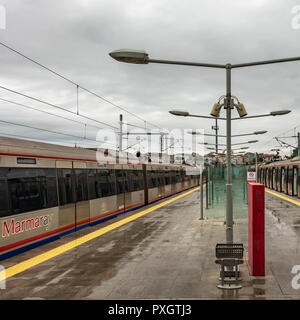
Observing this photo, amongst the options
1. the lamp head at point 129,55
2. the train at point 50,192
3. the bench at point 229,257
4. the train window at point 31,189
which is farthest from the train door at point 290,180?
the lamp head at point 129,55

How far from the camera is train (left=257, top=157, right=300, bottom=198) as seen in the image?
28.2m

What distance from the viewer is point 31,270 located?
8.79 meters

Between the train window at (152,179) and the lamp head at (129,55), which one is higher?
the lamp head at (129,55)

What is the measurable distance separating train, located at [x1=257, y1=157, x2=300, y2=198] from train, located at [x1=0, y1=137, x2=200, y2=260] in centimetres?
1414

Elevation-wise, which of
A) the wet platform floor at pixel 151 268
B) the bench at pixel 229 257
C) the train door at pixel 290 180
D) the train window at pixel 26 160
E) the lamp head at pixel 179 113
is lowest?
the wet platform floor at pixel 151 268

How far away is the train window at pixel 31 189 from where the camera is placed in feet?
32.5

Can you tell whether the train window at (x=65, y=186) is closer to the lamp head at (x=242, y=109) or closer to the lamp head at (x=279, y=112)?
the lamp head at (x=242, y=109)

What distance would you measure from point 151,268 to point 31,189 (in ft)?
14.5

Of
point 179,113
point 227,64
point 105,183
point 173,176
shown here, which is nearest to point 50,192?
point 179,113

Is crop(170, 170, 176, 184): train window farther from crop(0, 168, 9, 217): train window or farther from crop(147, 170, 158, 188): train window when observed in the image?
crop(0, 168, 9, 217): train window

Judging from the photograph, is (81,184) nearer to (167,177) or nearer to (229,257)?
(229,257)

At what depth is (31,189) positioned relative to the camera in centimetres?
1077

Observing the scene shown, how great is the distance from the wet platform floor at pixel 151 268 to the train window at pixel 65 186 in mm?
1330
